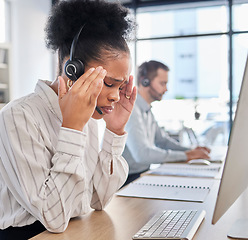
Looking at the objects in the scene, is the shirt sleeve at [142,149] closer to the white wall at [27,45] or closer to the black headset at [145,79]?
the black headset at [145,79]

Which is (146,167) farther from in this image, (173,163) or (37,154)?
(37,154)

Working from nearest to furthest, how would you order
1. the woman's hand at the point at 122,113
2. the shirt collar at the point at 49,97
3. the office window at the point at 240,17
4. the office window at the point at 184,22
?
1. the shirt collar at the point at 49,97
2. the woman's hand at the point at 122,113
3. the office window at the point at 240,17
4. the office window at the point at 184,22

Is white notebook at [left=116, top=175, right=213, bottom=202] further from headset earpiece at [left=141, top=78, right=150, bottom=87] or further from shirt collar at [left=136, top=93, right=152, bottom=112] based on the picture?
headset earpiece at [left=141, top=78, right=150, bottom=87]

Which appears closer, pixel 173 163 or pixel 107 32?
pixel 107 32

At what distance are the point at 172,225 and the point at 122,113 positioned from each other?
1.55 ft

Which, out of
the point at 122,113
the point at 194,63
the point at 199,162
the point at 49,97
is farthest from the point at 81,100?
the point at 194,63

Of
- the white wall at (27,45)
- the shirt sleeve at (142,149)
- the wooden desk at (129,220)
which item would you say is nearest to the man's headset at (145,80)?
the shirt sleeve at (142,149)

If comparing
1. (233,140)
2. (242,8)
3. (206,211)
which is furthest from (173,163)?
(242,8)

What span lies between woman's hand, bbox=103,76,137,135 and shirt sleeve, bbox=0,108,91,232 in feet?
0.99

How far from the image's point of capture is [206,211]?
1.11 m

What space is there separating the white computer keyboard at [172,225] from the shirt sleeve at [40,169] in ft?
0.70

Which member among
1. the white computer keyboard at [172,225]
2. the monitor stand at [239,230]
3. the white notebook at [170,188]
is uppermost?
the white computer keyboard at [172,225]

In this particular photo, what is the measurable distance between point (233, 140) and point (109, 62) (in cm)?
57

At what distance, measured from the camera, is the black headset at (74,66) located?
104 cm
